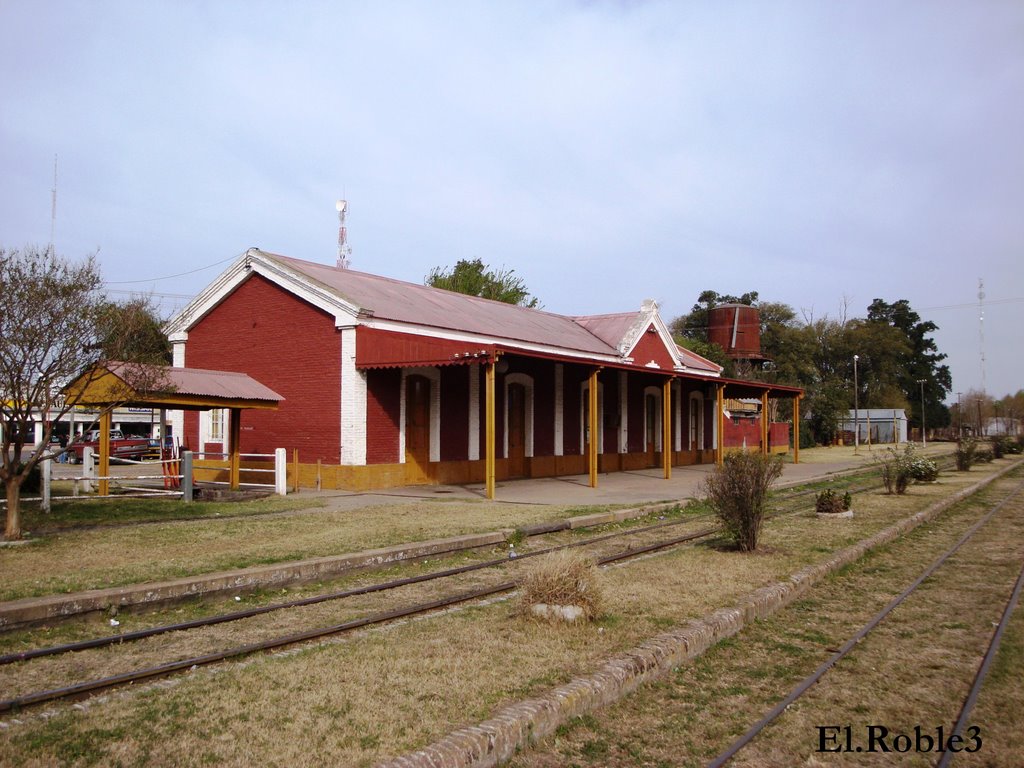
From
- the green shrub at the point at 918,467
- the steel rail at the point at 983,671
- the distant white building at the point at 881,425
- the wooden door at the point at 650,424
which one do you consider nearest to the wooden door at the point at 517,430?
the wooden door at the point at 650,424

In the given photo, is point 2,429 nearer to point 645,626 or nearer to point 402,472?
point 645,626

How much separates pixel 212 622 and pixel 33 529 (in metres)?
6.65

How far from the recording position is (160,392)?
13.9 metres

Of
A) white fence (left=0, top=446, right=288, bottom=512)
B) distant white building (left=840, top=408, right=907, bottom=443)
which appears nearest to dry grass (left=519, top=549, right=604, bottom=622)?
white fence (left=0, top=446, right=288, bottom=512)

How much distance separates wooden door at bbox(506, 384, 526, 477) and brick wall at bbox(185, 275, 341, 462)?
6.02 meters

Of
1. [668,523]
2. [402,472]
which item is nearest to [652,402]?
[402,472]

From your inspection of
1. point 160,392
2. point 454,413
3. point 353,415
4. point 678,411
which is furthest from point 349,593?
point 678,411

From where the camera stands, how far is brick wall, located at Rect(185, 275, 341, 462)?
20.0 metres

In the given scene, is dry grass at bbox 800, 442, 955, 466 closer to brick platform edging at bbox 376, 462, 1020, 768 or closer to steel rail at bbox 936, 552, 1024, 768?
steel rail at bbox 936, 552, 1024, 768

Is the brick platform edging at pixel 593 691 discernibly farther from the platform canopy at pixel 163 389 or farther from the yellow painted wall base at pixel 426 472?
the yellow painted wall base at pixel 426 472

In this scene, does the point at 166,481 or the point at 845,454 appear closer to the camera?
the point at 166,481

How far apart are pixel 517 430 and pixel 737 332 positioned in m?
35.7

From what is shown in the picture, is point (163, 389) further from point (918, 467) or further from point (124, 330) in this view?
point (918, 467)

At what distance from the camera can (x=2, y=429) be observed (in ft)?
36.2
